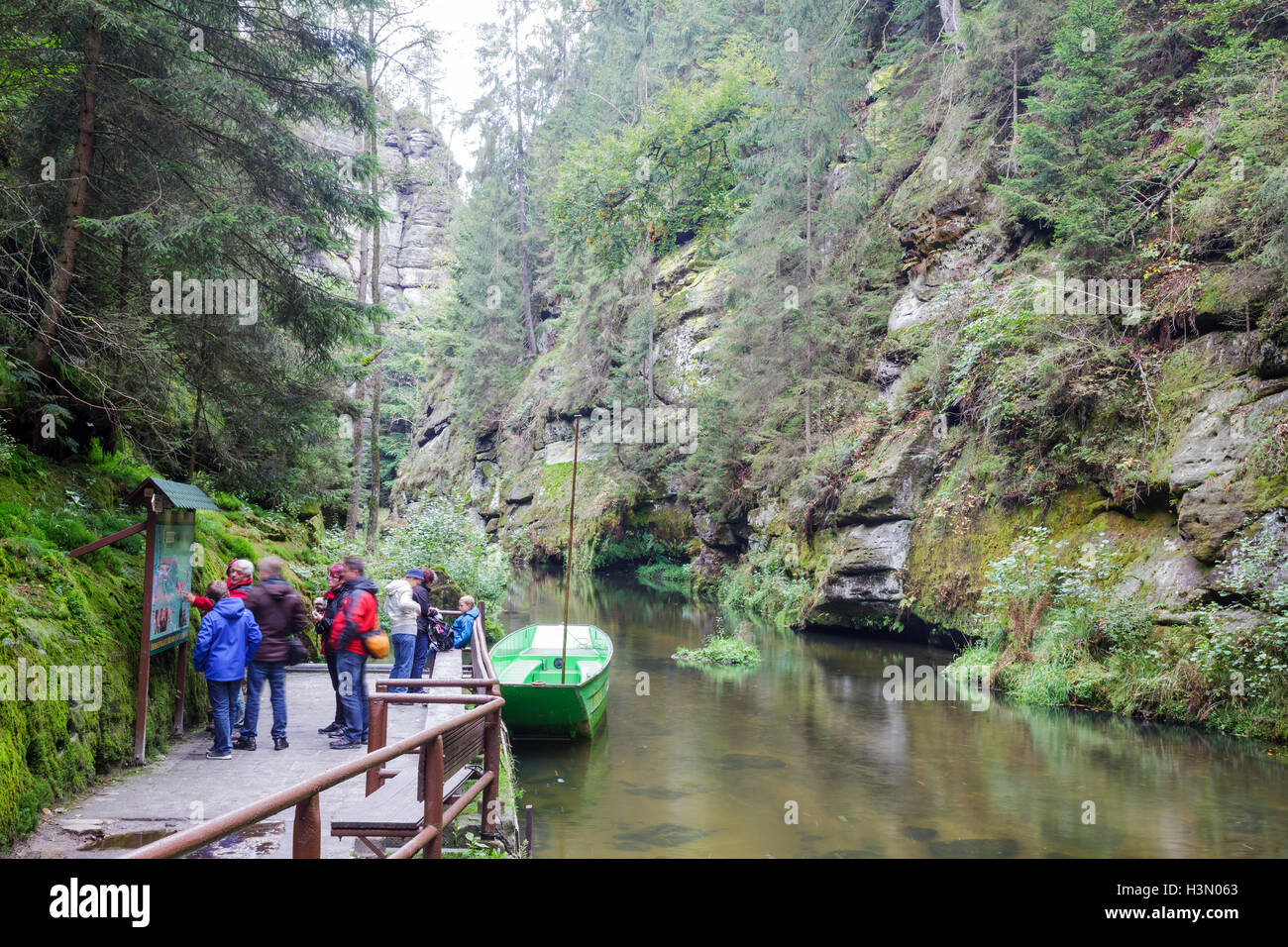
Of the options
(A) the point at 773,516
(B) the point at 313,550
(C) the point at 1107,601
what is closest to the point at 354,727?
(B) the point at 313,550

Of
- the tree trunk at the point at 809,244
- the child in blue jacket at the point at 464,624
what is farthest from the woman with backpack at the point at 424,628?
the tree trunk at the point at 809,244

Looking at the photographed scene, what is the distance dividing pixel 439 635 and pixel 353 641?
421cm

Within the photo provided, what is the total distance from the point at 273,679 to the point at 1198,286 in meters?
15.8

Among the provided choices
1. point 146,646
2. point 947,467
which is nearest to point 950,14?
point 947,467

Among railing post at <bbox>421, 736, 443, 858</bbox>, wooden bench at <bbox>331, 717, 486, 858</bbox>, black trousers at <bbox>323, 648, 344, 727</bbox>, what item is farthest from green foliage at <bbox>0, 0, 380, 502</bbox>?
railing post at <bbox>421, 736, 443, 858</bbox>

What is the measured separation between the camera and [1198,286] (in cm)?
1421

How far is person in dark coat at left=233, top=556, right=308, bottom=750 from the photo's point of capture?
7.80 metres

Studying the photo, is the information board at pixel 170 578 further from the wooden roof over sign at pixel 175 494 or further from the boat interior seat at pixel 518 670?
the boat interior seat at pixel 518 670

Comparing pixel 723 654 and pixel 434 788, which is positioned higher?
pixel 434 788

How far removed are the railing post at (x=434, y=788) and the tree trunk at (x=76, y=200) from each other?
674cm

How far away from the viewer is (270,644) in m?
7.79

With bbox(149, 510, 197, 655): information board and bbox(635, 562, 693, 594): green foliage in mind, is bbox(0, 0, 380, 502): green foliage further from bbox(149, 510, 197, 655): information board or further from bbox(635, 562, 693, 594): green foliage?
bbox(635, 562, 693, 594): green foliage

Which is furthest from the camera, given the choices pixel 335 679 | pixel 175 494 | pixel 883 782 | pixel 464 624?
pixel 464 624

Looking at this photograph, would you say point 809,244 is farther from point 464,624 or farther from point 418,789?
point 418,789
